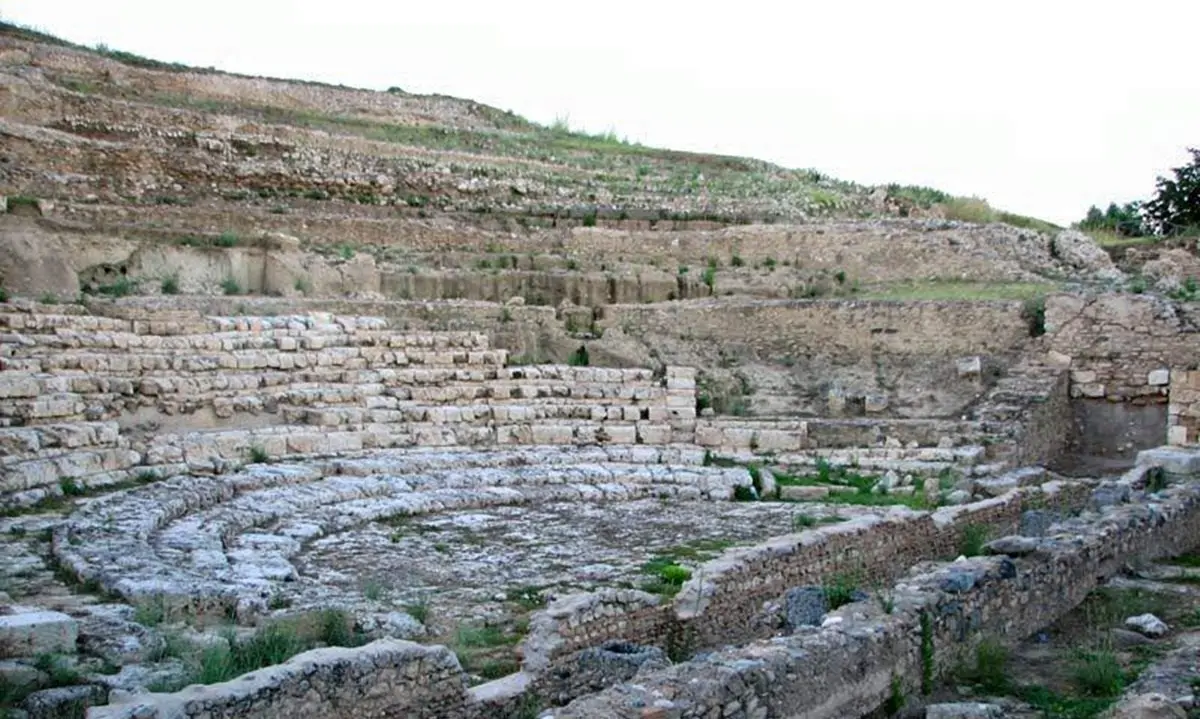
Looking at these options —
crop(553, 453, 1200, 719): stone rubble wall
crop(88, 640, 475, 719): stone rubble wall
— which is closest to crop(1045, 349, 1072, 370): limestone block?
crop(553, 453, 1200, 719): stone rubble wall

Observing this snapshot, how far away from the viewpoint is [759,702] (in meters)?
6.04

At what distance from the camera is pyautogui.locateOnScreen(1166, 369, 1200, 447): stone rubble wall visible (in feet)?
56.6

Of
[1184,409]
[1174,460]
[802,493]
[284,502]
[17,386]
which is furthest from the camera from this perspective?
[1184,409]

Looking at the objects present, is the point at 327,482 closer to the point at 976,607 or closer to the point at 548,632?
the point at 548,632

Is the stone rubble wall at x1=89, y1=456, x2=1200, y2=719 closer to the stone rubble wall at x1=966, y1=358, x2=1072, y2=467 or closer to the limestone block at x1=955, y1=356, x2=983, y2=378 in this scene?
the stone rubble wall at x1=966, y1=358, x2=1072, y2=467

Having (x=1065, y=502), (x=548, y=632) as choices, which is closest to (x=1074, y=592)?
(x=548, y=632)

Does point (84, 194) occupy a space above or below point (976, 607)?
above

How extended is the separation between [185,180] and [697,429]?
12603 millimetres

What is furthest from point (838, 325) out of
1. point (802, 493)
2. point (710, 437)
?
point (802, 493)

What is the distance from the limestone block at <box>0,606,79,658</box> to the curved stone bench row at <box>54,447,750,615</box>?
105 cm

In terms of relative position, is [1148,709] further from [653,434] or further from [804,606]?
[653,434]

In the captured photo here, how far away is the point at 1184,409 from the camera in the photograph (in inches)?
687

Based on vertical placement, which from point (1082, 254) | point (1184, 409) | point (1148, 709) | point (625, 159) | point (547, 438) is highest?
point (625, 159)

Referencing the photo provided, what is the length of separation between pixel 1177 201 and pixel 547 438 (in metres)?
24.5
